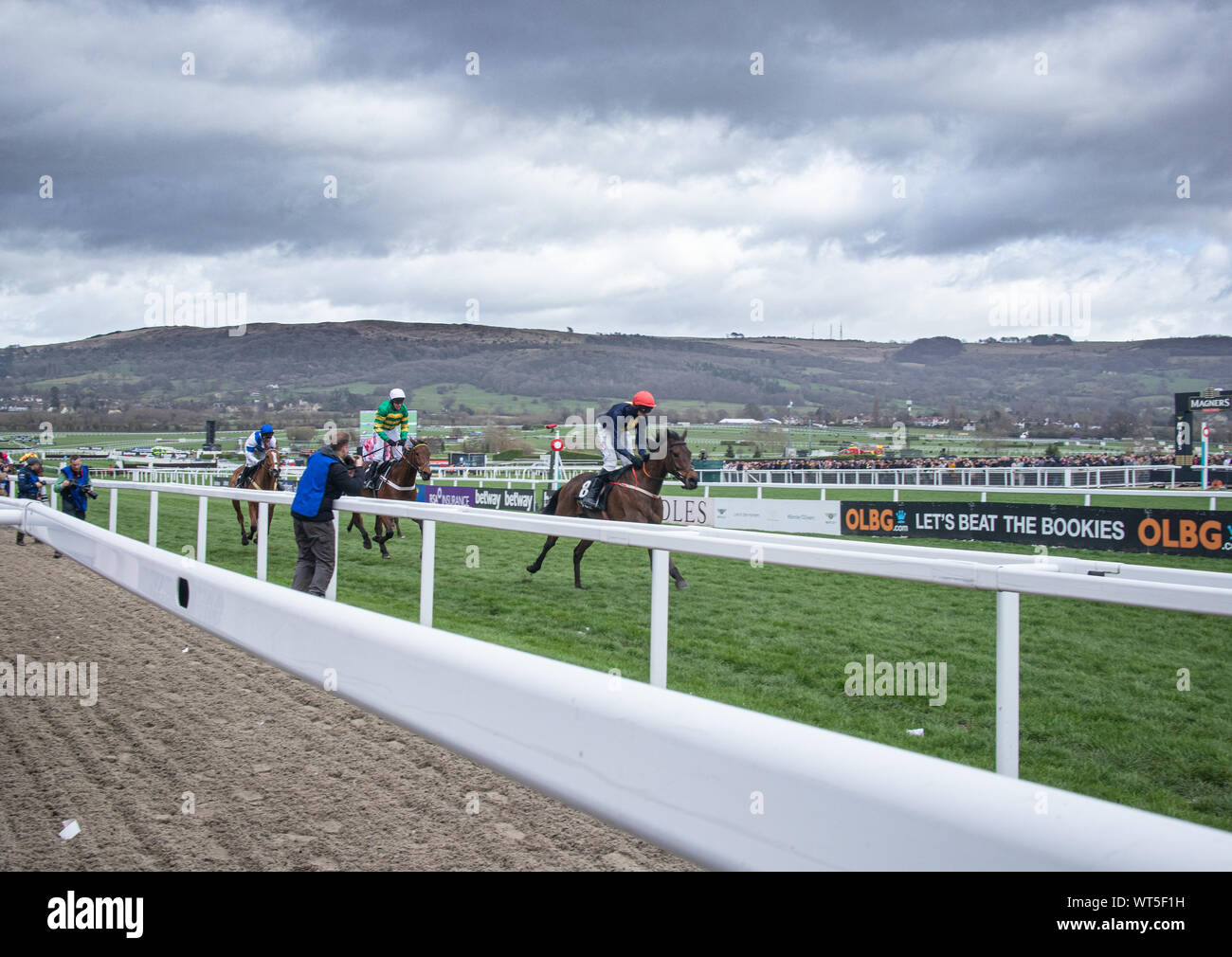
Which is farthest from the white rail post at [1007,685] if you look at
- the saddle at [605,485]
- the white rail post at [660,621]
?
the saddle at [605,485]

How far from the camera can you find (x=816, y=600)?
8438 millimetres

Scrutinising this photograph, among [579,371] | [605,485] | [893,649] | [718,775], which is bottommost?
[893,649]

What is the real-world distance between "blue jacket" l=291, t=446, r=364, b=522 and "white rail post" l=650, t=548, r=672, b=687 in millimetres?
3242

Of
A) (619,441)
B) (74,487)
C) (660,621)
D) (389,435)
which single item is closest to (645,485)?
(619,441)

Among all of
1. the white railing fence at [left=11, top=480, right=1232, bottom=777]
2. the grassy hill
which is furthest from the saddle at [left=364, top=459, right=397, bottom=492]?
the grassy hill

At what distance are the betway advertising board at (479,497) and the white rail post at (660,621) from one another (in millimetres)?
15341

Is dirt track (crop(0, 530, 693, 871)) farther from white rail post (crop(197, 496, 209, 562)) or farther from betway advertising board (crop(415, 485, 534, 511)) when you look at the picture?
betway advertising board (crop(415, 485, 534, 511))

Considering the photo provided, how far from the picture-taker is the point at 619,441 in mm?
9750

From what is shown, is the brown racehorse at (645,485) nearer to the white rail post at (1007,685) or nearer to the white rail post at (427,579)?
the white rail post at (427,579)

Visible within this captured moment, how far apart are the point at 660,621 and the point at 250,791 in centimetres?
184

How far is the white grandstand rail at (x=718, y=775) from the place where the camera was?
4.05 feet

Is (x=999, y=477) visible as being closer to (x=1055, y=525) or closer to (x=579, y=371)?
(x=1055, y=525)

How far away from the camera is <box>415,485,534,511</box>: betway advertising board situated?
19750 mm

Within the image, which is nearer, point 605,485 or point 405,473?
point 605,485
